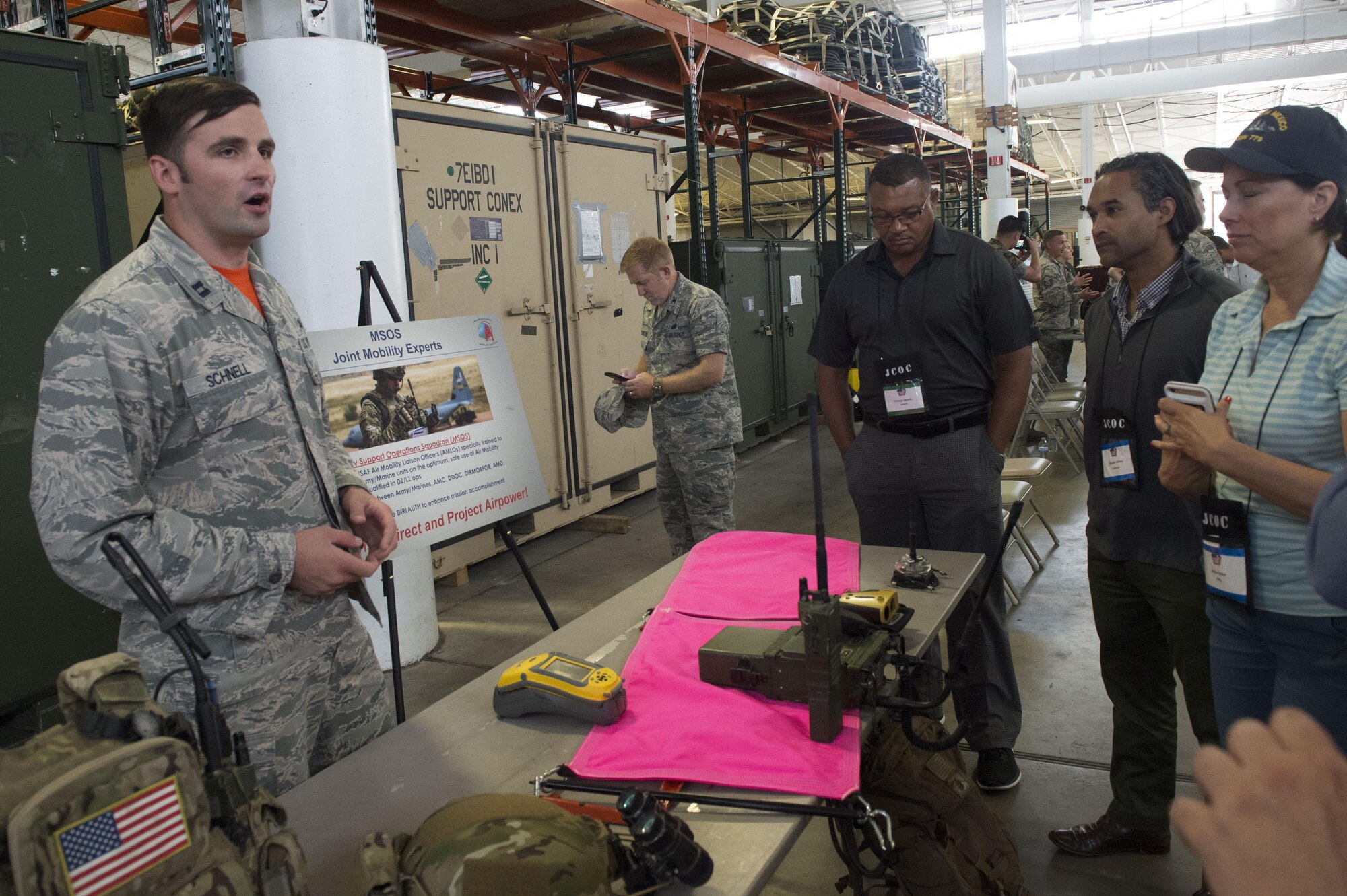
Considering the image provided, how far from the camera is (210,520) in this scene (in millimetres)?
1542

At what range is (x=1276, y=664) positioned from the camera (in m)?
1.70

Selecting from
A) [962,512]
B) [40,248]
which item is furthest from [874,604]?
[40,248]

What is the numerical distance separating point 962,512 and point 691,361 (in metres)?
1.49

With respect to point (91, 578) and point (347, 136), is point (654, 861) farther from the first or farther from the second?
point (347, 136)

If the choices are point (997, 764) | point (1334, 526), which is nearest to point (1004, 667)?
point (997, 764)

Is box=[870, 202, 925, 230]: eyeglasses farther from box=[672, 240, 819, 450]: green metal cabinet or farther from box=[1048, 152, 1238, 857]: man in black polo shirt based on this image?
box=[672, 240, 819, 450]: green metal cabinet

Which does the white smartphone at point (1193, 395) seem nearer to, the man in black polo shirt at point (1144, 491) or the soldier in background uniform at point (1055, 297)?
the man in black polo shirt at point (1144, 491)

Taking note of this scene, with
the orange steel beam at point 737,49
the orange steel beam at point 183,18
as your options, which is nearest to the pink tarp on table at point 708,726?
the orange steel beam at point 737,49

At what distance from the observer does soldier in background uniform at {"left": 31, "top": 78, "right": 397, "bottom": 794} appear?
136 centimetres

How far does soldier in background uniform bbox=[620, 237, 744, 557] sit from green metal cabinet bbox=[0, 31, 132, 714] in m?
1.80

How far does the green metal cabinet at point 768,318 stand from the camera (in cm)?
738

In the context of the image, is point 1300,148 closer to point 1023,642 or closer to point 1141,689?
point 1141,689

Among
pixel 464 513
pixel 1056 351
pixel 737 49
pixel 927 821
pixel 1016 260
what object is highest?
pixel 737 49

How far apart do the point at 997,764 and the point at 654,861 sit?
202cm
